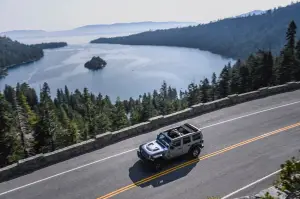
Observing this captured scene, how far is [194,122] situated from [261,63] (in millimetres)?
40843

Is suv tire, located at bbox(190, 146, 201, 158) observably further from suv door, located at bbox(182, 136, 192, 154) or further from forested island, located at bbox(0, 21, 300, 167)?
forested island, located at bbox(0, 21, 300, 167)

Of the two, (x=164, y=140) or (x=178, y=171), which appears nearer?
(x=178, y=171)

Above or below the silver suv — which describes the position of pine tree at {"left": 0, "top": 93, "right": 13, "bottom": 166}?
below

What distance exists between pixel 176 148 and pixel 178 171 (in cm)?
118

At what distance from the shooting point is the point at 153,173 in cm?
1375

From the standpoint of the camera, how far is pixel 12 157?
117 ft

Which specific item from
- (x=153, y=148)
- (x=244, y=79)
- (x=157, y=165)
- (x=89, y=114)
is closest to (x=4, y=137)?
(x=153, y=148)

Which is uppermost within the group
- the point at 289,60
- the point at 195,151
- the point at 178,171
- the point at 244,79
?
the point at 289,60

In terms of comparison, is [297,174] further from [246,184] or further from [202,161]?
[202,161]

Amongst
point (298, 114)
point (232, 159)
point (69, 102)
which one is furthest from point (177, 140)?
point (69, 102)

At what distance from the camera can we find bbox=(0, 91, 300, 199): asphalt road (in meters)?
12.5

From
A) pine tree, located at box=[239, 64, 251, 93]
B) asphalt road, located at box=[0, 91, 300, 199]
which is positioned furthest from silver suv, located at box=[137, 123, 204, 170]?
pine tree, located at box=[239, 64, 251, 93]

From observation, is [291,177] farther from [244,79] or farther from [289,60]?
[244,79]

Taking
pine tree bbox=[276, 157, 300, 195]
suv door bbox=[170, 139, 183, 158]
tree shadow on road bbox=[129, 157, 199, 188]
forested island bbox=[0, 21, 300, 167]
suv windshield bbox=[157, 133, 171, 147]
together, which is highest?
pine tree bbox=[276, 157, 300, 195]
